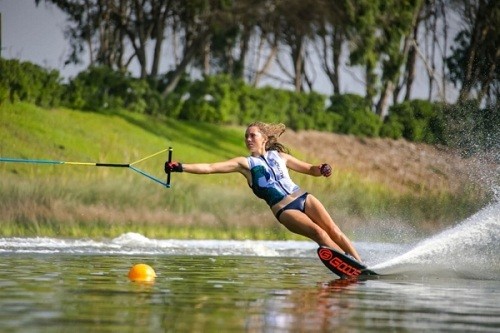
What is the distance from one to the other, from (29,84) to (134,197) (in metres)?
11.0

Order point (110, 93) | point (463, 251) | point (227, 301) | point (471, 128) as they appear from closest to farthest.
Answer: point (227, 301) < point (463, 251) < point (471, 128) < point (110, 93)

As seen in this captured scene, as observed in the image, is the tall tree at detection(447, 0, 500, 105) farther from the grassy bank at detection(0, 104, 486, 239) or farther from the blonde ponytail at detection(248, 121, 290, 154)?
the blonde ponytail at detection(248, 121, 290, 154)

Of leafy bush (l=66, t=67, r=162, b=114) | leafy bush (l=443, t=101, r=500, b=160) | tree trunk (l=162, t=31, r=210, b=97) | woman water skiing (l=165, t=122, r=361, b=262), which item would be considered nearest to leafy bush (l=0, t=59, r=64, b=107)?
leafy bush (l=66, t=67, r=162, b=114)

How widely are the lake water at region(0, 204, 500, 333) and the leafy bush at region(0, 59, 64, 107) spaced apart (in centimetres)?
1467

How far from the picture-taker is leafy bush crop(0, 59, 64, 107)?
36366 millimetres

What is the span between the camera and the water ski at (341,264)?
50.8 feet

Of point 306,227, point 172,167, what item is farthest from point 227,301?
point 306,227

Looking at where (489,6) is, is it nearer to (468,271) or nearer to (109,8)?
(109,8)

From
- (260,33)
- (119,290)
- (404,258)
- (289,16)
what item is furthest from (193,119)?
(119,290)

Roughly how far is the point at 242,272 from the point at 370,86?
114 ft

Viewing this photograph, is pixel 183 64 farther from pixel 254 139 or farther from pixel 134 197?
pixel 254 139

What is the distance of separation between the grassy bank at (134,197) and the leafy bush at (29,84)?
15.3 inches

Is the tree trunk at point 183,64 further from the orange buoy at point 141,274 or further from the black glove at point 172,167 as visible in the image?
the orange buoy at point 141,274

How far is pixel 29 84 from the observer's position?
37.2 m
